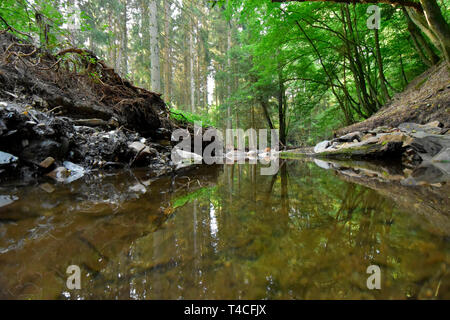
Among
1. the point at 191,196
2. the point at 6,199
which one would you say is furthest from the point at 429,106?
the point at 6,199

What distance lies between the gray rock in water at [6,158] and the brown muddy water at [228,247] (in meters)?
1.08

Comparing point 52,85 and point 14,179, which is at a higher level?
point 52,85

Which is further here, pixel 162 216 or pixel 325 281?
pixel 162 216

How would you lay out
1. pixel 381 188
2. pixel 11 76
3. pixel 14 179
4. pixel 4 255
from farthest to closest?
pixel 11 76 → pixel 14 179 → pixel 381 188 → pixel 4 255

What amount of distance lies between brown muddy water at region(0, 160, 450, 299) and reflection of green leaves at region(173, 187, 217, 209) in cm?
2

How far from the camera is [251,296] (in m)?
0.55

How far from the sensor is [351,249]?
0.75 metres

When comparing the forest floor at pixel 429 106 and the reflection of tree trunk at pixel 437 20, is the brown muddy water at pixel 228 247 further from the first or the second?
the reflection of tree trunk at pixel 437 20

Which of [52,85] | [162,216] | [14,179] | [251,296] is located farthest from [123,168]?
[251,296]

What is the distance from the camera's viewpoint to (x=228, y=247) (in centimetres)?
81

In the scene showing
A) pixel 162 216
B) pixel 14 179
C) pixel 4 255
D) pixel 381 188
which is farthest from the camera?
pixel 14 179
